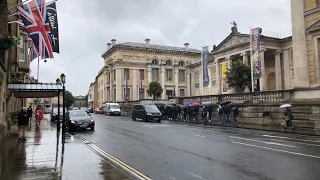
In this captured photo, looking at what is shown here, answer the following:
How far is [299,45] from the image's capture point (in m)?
23.6

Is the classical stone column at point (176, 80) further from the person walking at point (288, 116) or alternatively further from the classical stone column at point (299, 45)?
the person walking at point (288, 116)

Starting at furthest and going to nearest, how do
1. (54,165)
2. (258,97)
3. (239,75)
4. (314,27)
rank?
(239,75) → (258,97) → (314,27) → (54,165)

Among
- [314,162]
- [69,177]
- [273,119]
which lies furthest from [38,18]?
[273,119]

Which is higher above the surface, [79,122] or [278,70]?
[278,70]

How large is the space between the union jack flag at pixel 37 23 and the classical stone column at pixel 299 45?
A: 1893 centimetres

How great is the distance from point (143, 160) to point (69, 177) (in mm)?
2909

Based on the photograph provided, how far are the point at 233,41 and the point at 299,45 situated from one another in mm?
29045

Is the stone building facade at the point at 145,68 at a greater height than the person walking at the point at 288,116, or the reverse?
the stone building facade at the point at 145,68

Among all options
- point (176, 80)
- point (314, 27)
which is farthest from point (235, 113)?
point (176, 80)

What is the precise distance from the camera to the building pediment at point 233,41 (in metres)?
49.2

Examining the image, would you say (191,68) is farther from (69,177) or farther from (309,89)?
(69,177)

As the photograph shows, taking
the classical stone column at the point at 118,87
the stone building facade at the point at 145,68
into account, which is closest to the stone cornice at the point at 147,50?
the stone building facade at the point at 145,68

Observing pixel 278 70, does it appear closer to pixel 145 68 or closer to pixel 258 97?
pixel 258 97

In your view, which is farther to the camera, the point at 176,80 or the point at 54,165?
the point at 176,80
